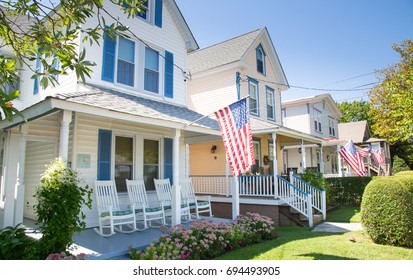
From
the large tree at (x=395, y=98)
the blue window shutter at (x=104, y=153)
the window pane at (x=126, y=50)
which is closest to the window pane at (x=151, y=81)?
the window pane at (x=126, y=50)

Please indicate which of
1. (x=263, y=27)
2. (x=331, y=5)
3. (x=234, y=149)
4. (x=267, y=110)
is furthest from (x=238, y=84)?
(x=234, y=149)

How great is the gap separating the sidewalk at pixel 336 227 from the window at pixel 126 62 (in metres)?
7.18

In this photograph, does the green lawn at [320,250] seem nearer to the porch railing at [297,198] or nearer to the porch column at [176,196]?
the porch column at [176,196]

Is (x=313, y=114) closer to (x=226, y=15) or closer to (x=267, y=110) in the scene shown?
(x=267, y=110)

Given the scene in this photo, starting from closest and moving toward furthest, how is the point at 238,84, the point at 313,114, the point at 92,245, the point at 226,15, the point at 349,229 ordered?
the point at 92,245
the point at 226,15
the point at 349,229
the point at 238,84
the point at 313,114

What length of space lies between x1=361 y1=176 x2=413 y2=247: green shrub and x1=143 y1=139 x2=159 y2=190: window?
18.8ft

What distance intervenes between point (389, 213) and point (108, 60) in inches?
312

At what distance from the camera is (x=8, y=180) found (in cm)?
738

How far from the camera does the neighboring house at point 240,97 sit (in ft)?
36.0

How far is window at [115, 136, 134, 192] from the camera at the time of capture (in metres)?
7.75

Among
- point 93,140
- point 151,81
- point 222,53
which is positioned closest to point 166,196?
point 93,140

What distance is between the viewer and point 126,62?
851 centimetres

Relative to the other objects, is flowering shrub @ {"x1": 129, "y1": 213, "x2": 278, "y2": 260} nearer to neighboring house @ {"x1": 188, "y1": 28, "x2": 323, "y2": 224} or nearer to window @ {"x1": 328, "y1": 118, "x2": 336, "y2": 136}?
neighboring house @ {"x1": 188, "y1": 28, "x2": 323, "y2": 224}
